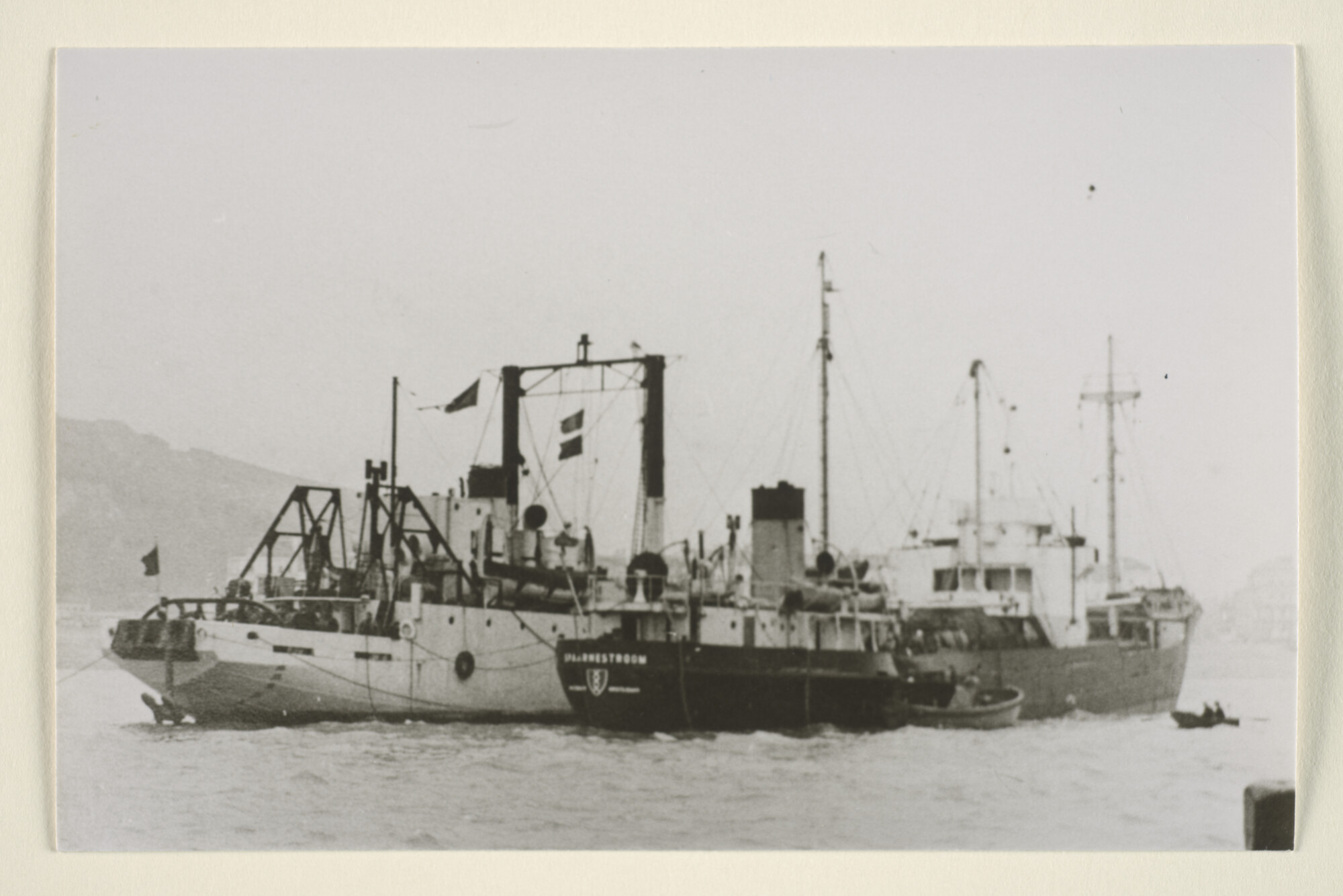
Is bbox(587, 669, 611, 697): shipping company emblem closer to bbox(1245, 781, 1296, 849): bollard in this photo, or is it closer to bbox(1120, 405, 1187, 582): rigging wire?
bbox(1120, 405, 1187, 582): rigging wire

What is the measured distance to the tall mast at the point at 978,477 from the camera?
3439 millimetres

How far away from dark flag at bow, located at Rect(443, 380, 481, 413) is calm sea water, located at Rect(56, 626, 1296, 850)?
936mm

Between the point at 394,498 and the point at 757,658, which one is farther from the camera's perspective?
the point at 757,658

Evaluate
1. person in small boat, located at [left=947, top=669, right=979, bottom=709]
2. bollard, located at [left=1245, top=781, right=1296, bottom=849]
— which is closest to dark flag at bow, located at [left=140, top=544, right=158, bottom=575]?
person in small boat, located at [left=947, top=669, right=979, bottom=709]

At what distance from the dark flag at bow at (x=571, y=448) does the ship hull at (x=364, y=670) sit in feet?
1.49

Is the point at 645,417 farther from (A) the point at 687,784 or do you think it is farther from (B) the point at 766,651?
(A) the point at 687,784

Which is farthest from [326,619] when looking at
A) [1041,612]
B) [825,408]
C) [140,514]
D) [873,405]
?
[1041,612]

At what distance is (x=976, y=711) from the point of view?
354 cm

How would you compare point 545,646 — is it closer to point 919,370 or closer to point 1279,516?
point 919,370

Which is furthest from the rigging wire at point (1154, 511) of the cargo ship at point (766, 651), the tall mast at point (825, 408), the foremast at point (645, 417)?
the foremast at point (645, 417)

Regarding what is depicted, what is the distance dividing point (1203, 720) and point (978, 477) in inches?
34.7

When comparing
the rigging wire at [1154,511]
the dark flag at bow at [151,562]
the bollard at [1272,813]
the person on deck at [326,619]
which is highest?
the rigging wire at [1154,511]

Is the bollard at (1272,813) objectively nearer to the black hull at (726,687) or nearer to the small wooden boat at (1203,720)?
the small wooden boat at (1203,720)

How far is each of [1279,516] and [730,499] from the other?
1.49 metres
